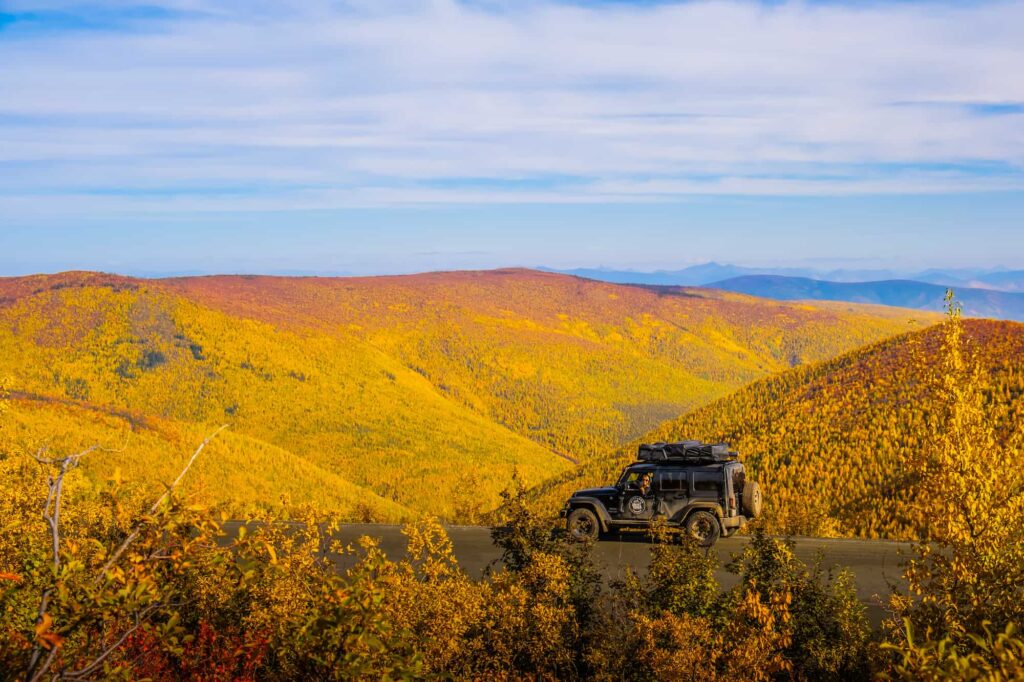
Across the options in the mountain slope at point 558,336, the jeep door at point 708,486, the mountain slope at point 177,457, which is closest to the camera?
the jeep door at point 708,486

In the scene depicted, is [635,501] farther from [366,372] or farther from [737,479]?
[366,372]

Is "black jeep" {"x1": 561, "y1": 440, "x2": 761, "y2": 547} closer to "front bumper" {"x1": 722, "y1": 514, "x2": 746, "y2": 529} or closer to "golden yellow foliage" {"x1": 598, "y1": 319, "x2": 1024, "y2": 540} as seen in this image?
"front bumper" {"x1": 722, "y1": 514, "x2": 746, "y2": 529}

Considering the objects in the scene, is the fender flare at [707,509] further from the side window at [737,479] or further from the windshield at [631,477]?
the windshield at [631,477]

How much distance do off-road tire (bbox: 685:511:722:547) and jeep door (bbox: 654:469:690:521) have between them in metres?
0.33

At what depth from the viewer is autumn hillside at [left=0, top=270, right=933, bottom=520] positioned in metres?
52.5

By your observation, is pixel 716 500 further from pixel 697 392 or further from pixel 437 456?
pixel 697 392

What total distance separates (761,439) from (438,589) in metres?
28.1

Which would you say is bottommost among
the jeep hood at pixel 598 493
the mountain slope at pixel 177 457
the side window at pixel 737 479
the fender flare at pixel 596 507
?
the mountain slope at pixel 177 457

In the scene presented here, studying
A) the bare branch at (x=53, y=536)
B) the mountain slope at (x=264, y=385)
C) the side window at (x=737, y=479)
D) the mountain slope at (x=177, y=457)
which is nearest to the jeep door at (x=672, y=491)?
the side window at (x=737, y=479)

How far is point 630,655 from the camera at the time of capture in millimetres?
10898

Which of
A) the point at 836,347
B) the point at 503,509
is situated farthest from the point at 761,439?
the point at 836,347

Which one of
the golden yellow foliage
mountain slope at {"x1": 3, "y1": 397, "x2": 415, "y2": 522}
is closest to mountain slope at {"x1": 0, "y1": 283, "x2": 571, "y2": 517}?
mountain slope at {"x1": 3, "y1": 397, "x2": 415, "y2": 522}

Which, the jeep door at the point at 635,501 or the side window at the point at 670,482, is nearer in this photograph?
the side window at the point at 670,482

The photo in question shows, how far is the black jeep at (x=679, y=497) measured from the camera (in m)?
18.7
